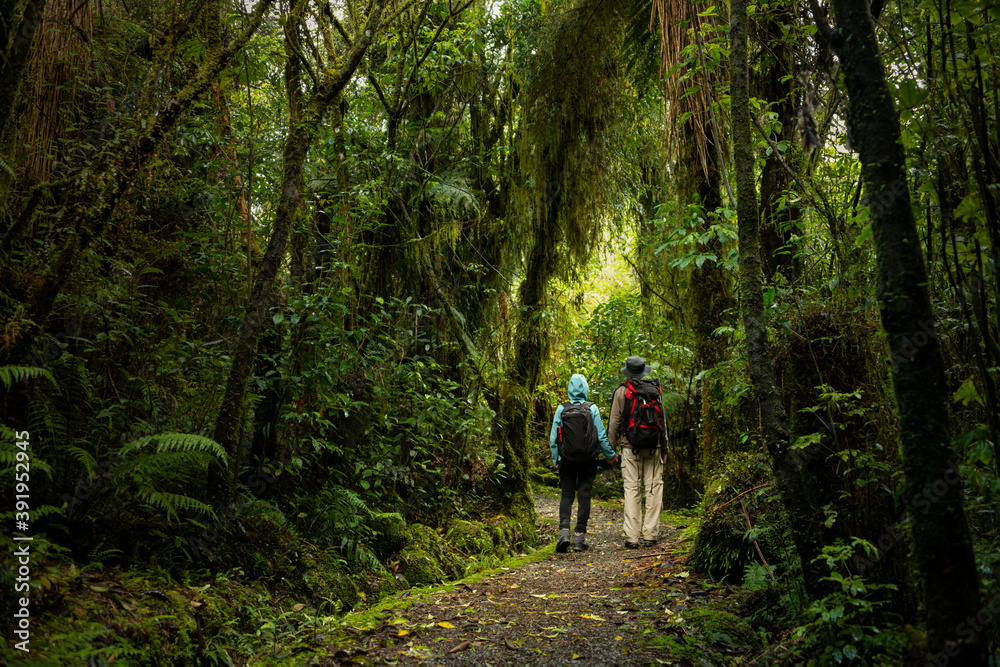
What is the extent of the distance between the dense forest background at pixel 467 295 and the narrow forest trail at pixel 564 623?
1.33ft

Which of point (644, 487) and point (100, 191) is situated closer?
point (100, 191)

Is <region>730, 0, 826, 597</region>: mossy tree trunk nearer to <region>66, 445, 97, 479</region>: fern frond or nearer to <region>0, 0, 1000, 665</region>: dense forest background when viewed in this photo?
<region>0, 0, 1000, 665</region>: dense forest background

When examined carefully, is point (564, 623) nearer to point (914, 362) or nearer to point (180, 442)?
point (180, 442)

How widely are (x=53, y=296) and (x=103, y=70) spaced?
2.85 metres

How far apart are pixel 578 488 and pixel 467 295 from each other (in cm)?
340

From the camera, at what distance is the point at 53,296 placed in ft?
12.1

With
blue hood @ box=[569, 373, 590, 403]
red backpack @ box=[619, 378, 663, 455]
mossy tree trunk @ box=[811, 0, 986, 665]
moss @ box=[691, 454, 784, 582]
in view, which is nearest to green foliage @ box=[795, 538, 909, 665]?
mossy tree trunk @ box=[811, 0, 986, 665]

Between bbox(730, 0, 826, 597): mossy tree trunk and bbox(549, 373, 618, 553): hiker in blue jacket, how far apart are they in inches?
169

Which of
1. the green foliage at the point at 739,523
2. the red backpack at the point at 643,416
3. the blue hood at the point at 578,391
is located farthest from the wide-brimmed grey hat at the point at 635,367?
the green foliage at the point at 739,523

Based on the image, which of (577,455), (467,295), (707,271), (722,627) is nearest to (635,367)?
(577,455)

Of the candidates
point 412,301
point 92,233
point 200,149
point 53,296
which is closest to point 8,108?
point 92,233

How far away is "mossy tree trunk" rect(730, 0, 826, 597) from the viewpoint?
122 inches

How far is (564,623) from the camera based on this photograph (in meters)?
4.34

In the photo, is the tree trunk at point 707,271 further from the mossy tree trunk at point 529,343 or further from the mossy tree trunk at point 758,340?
the mossy tree trunk at point 758,340
